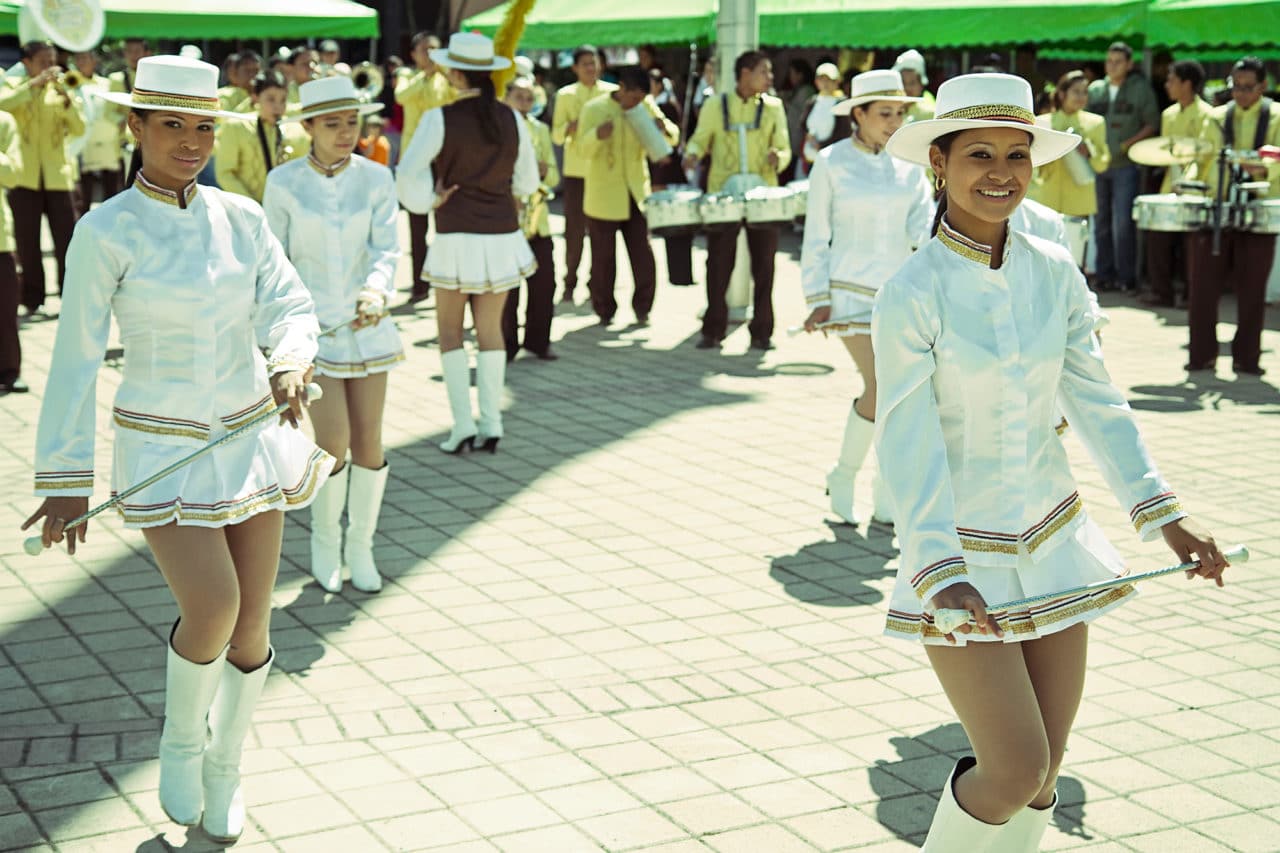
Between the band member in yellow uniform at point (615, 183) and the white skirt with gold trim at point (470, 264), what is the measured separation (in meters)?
3.90

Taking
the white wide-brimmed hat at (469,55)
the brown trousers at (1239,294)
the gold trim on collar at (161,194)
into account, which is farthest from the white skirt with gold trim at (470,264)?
the brown trousers at (1239,294)

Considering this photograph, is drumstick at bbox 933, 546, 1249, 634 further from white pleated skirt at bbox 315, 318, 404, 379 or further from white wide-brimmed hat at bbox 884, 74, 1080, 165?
white pleated skirt at bbox 315, 318, 404, 379

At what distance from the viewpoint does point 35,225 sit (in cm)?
1294

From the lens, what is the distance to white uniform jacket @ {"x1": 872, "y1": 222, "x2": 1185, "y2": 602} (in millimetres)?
3359

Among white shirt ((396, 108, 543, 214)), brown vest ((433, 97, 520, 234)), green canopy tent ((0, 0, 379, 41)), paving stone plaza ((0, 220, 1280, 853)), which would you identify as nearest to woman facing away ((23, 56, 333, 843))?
paving stone plaza ((0, 220, 1280, 853))

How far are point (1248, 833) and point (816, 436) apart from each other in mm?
5135

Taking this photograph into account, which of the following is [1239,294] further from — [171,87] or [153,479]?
[153,479]

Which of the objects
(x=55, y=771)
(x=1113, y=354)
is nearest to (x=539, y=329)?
(x=1113, y=354)

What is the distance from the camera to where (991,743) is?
3.31 metres

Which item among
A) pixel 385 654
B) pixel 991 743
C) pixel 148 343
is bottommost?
pixel 385 654

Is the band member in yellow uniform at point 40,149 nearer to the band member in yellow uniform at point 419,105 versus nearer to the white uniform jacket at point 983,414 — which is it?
the band member in yellow uniform at point 419,105

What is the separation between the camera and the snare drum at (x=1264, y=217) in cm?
1085

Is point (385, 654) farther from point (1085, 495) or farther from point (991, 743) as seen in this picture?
point (1085, 495)

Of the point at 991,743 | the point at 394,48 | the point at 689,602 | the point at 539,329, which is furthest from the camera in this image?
the point at 394,48
